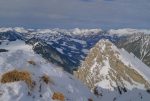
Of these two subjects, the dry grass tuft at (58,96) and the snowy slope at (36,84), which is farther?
the dry grass tuft at (58,96)

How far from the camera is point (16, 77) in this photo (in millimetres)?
43000

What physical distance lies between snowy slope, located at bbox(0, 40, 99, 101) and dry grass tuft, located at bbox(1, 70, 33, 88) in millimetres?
475

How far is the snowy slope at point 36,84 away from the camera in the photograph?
1622 inches

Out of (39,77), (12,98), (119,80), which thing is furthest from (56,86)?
(119,80)

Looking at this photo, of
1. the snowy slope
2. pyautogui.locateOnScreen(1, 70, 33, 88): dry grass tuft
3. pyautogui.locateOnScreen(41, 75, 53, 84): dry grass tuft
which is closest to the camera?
the snowy slope

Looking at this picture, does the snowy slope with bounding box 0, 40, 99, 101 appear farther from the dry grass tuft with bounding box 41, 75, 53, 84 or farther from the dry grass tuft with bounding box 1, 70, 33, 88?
the dry grass tuft with bounding box 1, 70, 33, 88

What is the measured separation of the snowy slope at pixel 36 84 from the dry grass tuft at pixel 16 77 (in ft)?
1.56

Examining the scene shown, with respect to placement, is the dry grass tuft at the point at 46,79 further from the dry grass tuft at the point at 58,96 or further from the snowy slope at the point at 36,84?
the dry grass tuft at the point at 58,96

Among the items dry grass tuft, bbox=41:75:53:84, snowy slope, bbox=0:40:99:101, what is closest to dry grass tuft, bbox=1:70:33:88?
snowy slope, bbox=0:40:99:101

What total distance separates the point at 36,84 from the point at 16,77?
7.28 ft

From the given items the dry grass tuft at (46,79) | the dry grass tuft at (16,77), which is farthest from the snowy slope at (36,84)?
the dry grass tuft at (16,77)

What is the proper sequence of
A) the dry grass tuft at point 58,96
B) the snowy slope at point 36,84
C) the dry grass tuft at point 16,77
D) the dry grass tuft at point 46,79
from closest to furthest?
the snowy slope at point 36,84, the dry grass tuft at point 16,77, the dry grass tuft at point 58,96, the dry grass tuft at point 46,79

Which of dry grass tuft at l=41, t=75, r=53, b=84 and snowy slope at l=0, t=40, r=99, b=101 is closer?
snowy slope at l=0, t=40, r=99, b=101

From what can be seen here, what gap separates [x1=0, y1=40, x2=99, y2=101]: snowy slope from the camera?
4119 centimetres
